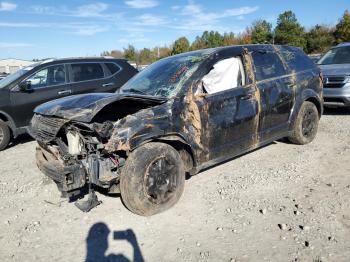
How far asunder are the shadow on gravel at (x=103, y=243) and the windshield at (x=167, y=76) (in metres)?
1.70

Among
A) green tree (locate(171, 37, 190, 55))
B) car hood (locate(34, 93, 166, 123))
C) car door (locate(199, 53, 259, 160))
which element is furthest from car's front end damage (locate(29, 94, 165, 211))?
green tree (locate(171, 37, 190, 55))

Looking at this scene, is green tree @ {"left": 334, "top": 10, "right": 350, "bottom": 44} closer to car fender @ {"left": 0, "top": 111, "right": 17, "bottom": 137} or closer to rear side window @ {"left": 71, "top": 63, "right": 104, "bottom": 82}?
rear side window @ {"left": 71, "top": 63, "right": 104, "bottom": 82}

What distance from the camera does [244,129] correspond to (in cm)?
495

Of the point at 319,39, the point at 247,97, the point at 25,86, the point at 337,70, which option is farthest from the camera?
the point at 319,39

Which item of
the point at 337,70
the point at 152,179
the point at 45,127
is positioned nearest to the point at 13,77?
the point at 45,127

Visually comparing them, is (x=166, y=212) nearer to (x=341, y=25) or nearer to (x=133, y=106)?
(x=133, y=106)

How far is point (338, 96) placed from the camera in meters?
8.71

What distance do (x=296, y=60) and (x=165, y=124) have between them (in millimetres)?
3247

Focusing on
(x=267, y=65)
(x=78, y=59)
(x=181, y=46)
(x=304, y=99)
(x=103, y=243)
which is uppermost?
(x=181, y=46)

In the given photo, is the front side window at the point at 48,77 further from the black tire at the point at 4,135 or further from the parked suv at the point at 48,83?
the black tire at the point at 4,135

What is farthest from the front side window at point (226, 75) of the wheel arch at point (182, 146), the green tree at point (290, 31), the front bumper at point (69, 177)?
the green tree at point (290, 31)

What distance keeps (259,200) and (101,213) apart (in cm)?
189

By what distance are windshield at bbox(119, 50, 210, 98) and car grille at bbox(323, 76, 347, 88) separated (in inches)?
202

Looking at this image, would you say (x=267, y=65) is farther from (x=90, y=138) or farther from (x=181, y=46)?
(x=181, y=46)
